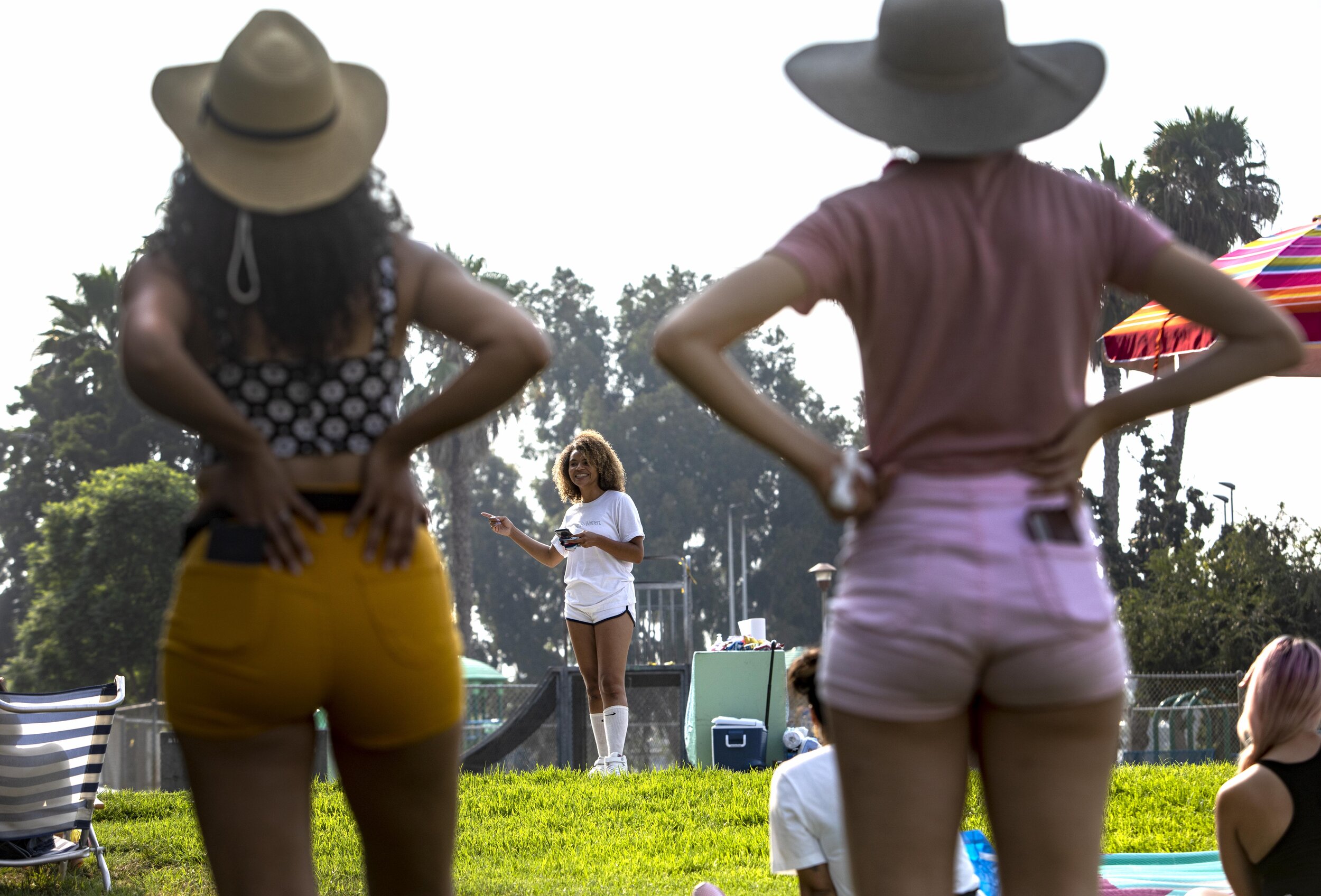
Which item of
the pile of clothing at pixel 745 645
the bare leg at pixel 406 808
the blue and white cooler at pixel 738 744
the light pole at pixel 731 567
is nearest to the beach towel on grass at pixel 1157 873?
the bare leg at pixel 406 808

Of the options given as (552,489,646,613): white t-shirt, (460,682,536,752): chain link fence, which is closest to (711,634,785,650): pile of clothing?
(552,489,646,613): white t-shirt

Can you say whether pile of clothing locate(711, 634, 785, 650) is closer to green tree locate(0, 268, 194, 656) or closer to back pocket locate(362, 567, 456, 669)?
back pocket locate(362, 567, 456, 669)

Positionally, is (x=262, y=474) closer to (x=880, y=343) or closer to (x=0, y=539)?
(x=880, y=343)

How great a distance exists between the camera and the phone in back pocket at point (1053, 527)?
1906 mm

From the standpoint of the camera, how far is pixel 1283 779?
3.44 meters

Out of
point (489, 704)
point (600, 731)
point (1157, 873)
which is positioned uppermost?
point (600, 731)

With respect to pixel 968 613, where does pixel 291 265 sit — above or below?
above

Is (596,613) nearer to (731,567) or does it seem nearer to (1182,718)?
(1182,718)

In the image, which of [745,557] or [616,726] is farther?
[745,557]

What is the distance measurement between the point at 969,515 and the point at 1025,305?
1.04 ft

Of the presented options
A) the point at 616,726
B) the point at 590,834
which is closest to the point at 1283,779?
the point at 590,834

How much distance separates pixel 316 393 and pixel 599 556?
6063mm

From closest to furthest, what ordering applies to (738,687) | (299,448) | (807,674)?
1. (299,448)
2. (807,674)
3. (738,687)

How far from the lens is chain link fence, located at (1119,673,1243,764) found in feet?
57.0
